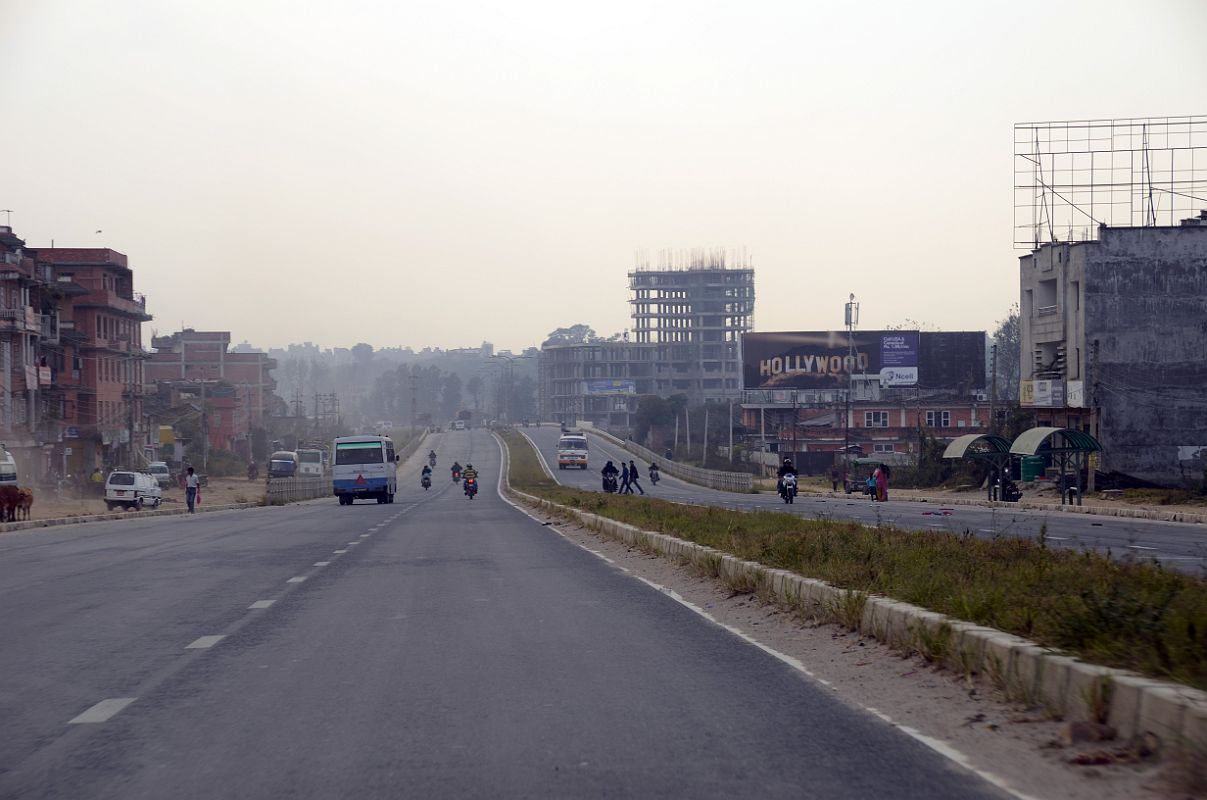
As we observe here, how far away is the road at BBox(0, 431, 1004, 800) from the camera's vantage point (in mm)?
6305

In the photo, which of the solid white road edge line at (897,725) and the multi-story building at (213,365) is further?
the multi-story building at (213,365)

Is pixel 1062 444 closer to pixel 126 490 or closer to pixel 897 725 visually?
pixel 126 490

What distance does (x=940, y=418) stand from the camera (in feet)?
369

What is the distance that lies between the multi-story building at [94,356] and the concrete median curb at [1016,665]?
73.4 metres

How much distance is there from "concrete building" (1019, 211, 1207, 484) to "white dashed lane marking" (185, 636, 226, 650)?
5265 cm

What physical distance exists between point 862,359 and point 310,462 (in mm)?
48522

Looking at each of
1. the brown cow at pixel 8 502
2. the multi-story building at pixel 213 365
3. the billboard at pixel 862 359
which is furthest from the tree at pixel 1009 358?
the brown cow at pixel 8 502

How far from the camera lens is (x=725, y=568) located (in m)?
16.2

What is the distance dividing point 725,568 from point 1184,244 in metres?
53.1

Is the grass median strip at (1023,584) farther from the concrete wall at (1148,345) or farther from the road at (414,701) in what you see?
the concrete wall at (1148,345)

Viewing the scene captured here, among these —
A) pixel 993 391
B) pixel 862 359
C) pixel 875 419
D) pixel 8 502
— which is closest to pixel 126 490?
pixel 8 502

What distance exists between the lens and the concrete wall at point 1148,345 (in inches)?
2336

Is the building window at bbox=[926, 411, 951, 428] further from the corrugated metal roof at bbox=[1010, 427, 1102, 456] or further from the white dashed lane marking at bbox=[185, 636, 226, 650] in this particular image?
the white dashed lane marking at bbox=[185, 636, 226, 650]

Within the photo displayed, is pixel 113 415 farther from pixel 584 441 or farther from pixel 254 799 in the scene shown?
pixel 254 799
